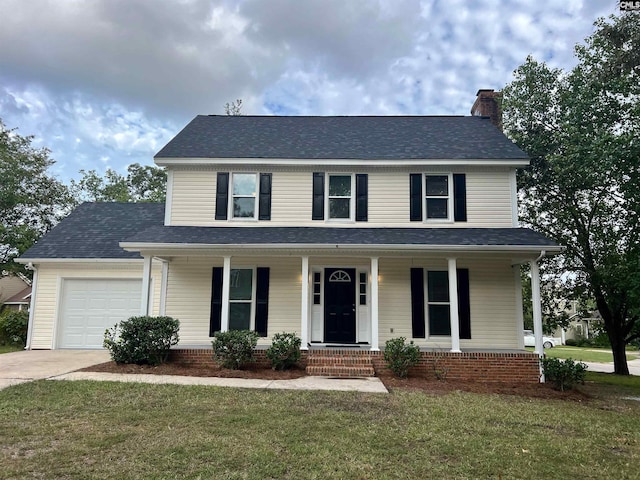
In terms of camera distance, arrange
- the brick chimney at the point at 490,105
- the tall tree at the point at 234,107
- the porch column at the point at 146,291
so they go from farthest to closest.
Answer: the tall tree at the point at 234,107 → the brick chimney at the point at 490,105 → the porch column at the point at 146,291

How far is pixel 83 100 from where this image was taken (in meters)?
20.6

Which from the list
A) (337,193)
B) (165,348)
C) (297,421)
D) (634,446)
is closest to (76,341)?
(165,348)

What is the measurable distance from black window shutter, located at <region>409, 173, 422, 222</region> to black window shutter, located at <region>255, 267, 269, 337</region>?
14.0ft

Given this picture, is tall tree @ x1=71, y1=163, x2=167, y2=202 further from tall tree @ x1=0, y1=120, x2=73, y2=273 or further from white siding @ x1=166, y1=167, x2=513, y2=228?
white siding @ x1=166, y1=167, x2=513, y2=228

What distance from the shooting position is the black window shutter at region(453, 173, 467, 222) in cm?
1118

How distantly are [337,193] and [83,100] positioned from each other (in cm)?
1633

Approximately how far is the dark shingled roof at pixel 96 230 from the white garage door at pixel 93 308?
36.6 inches

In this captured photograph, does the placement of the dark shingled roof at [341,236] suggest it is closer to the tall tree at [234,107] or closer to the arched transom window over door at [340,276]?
the arched transom window over door at [340,276]

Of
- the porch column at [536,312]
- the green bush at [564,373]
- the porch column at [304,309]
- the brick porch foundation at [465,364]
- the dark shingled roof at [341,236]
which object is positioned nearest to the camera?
the green bush at [564,373]

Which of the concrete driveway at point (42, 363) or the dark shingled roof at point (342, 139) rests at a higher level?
the dark shingled roof at point (342, 139)

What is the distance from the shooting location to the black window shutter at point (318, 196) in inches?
448

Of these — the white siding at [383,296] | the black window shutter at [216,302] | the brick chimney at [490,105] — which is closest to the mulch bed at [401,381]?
the black window shutter at [216,302]

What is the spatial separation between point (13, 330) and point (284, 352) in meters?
10.0

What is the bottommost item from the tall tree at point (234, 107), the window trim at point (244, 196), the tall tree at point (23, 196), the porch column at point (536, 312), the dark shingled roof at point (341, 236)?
the porch column at point (536, 312)
